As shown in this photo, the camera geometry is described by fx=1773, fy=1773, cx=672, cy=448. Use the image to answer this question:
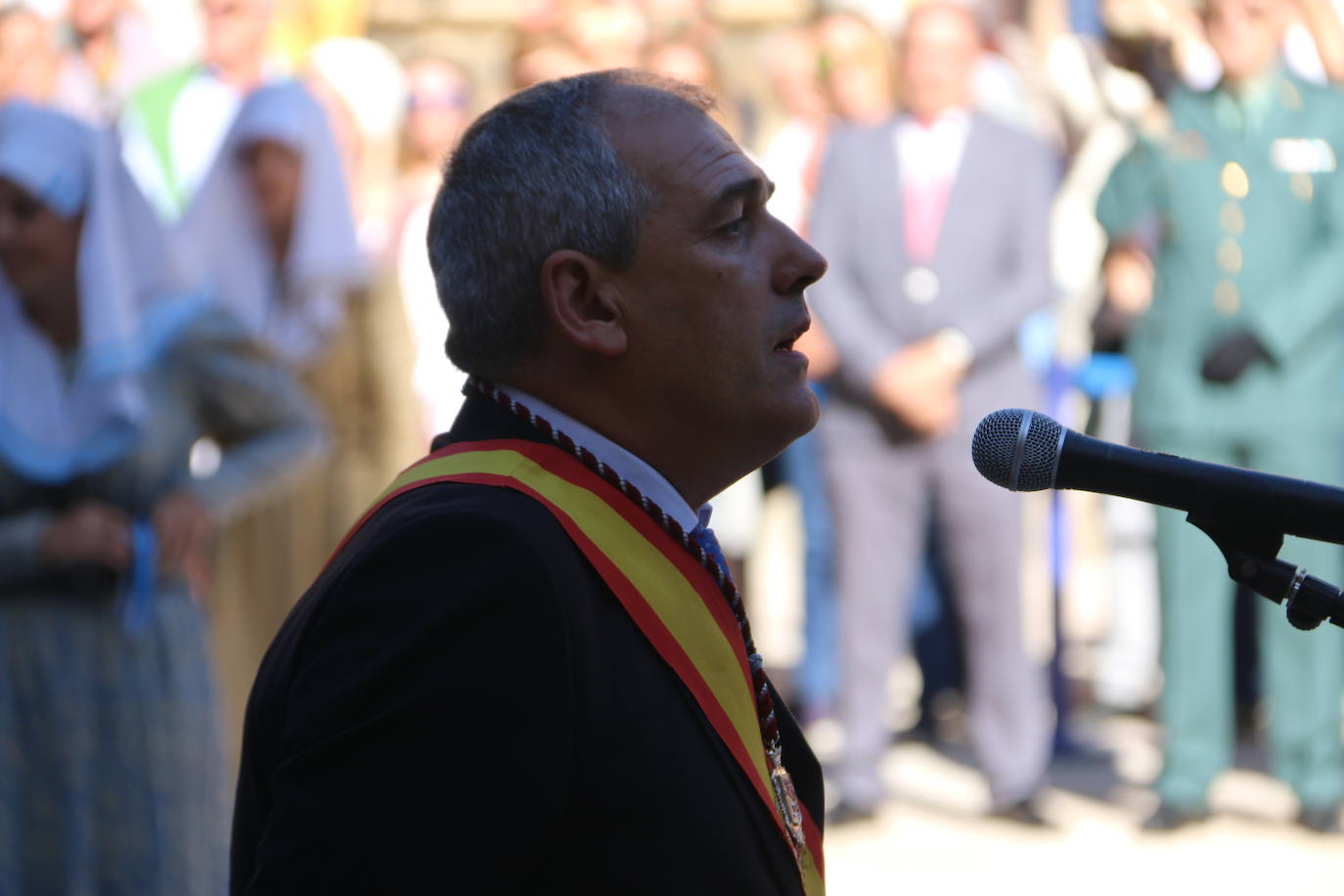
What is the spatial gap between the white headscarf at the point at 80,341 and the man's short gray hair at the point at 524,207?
2.20 metres

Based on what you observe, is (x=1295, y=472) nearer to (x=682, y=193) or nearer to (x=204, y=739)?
(x=204, y=739)

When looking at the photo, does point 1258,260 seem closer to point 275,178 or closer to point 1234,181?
point 1234,181

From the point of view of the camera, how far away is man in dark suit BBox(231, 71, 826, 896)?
1.57m

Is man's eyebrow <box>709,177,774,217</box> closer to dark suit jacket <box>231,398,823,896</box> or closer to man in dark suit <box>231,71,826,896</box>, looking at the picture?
man in dark suit <box>231,71,826,896</box>

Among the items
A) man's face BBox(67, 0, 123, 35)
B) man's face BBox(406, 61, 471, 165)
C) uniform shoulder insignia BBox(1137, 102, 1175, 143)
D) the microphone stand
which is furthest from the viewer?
man's face BBox(67, 0, 123, 35)

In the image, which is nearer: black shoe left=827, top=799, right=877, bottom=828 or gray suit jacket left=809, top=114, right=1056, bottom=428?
black shoe left=827, top=799, right=877, bottom=828

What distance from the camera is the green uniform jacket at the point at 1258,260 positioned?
571 centimetres

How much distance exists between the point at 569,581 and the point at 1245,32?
15.2ft

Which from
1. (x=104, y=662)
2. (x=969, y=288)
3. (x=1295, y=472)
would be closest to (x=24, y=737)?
(x=104, y=662)

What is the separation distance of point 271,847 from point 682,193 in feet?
2.74

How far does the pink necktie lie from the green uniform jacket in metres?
0.72

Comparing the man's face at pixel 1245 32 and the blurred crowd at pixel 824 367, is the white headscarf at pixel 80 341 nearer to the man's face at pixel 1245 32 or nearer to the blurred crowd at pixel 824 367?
the blurred crowd at pixel 824 367

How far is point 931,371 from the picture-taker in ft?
19.1

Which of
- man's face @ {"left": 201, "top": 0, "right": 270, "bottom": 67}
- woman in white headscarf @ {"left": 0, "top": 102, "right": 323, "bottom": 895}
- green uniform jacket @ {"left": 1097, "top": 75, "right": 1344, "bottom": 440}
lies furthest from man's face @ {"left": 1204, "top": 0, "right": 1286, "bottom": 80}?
man's face @ {"left": 201, "top": 0, "right": 270, "bottom": 67}
